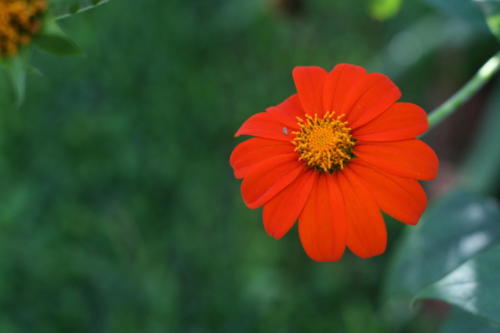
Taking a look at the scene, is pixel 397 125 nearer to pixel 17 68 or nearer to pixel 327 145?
pixel 327 145

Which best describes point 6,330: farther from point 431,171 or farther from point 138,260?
point 431,171

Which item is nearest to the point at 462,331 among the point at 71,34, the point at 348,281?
the point at 348,281

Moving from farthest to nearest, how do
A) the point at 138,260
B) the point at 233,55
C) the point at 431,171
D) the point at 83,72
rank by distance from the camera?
the point at 233,55 → the point at 83,72 → the point at 138,260 → the point at 431,171

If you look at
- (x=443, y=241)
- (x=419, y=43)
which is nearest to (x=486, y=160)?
(x=419, y=43)

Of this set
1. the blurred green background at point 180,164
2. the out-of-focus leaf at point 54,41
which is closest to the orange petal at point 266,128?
the out-of-focus leaf at point 54,41

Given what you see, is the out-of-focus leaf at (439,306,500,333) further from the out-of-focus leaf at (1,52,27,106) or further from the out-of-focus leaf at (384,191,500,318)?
the out-of-focus leaf at (1,52,27,106)
